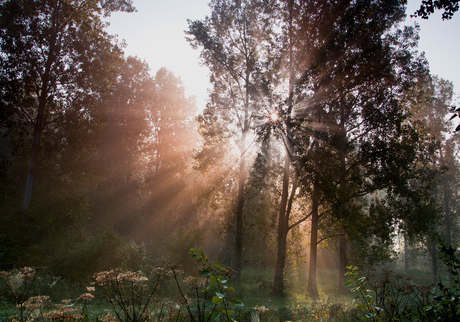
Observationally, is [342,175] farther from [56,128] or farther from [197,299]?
[56,128]

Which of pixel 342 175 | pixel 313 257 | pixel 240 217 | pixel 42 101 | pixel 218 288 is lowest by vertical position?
pixel 313 257

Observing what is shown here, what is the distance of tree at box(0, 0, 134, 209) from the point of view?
46.0ft

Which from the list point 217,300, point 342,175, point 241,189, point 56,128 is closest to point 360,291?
point 217,300

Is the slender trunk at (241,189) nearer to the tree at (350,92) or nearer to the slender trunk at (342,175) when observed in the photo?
the tree at (350,92)

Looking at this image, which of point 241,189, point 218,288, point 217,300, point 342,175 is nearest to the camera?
point 217,300

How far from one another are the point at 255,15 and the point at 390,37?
8.14m

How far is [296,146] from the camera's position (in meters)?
14.9

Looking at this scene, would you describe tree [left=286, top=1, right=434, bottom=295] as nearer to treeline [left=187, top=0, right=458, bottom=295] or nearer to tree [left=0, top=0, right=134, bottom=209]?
treeline [left=187, top=0, right=458, bottom=295]

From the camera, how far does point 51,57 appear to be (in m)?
14.6

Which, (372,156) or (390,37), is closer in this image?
(372,156)

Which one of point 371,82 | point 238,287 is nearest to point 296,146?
point 371,82

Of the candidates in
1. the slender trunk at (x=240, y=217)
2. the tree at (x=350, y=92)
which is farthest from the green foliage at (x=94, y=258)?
the tree at (x=350, y=92)

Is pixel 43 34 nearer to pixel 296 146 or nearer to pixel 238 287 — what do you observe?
pixel 296 146

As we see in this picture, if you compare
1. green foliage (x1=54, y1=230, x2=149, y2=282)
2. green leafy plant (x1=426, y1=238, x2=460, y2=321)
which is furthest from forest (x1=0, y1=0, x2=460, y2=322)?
green leafy plant (x1=426, y1=238, x2=460, y2=321)
